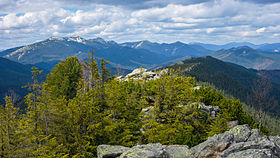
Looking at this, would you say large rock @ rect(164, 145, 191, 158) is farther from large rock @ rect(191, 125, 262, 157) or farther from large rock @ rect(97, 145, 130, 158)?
large rock @ rect(97, 145, 130, 158)

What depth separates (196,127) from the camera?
31.8m

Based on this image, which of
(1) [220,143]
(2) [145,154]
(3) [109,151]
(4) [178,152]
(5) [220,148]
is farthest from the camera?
(3) [109,151]

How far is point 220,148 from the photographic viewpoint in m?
16.8

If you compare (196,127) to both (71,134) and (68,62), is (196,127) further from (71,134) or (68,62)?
(68,62)

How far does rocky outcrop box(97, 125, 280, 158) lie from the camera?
46.7 feet

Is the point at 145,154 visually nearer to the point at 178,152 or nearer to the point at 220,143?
the point at 178,152

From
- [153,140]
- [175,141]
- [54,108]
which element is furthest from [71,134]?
[175,141]

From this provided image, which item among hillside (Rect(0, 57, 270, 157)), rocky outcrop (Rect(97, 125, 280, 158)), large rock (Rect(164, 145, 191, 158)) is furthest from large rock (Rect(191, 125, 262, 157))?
hillside (Rect(0, 57, 270, 157))

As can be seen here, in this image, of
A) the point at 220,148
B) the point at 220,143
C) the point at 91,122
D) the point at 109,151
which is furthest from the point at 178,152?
the point at 91,122

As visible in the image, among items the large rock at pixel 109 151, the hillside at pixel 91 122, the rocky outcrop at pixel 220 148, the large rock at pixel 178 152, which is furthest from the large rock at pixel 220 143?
the large rock at pixel 109 151

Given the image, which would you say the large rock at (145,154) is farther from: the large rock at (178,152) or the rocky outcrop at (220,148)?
the large rock at (178,152)

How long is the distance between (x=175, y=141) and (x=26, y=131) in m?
17.3

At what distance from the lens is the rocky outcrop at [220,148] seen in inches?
561

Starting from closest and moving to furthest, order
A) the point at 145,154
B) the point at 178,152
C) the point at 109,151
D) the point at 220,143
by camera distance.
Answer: the point at 145,154
the point at 220,143
the point at 178,152
the point at 109,151
